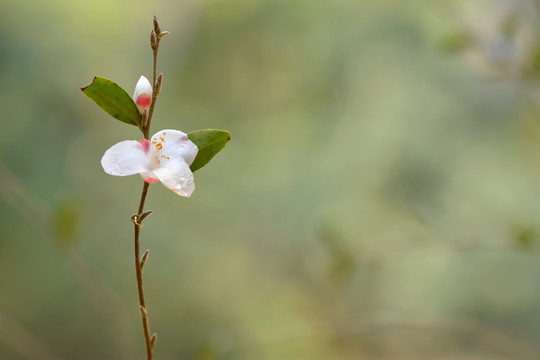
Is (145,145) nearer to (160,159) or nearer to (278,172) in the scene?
(160,159)

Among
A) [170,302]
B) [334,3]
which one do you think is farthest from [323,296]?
[334,3]

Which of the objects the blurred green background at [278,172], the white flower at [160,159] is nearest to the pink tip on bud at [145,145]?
the white flower at [160,159]

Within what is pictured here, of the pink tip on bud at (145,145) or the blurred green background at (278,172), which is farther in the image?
the blurred green background at (278,172)

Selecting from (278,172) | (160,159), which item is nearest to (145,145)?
(160,159)

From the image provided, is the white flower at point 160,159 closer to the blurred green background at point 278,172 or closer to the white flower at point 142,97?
the white flower at point 142,97

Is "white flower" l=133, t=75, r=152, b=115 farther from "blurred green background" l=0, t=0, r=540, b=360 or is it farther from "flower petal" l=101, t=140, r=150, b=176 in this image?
"blurred green background" l=0, t=0, r=540, b=360

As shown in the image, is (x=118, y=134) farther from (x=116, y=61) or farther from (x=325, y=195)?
(x=325, y=195)
